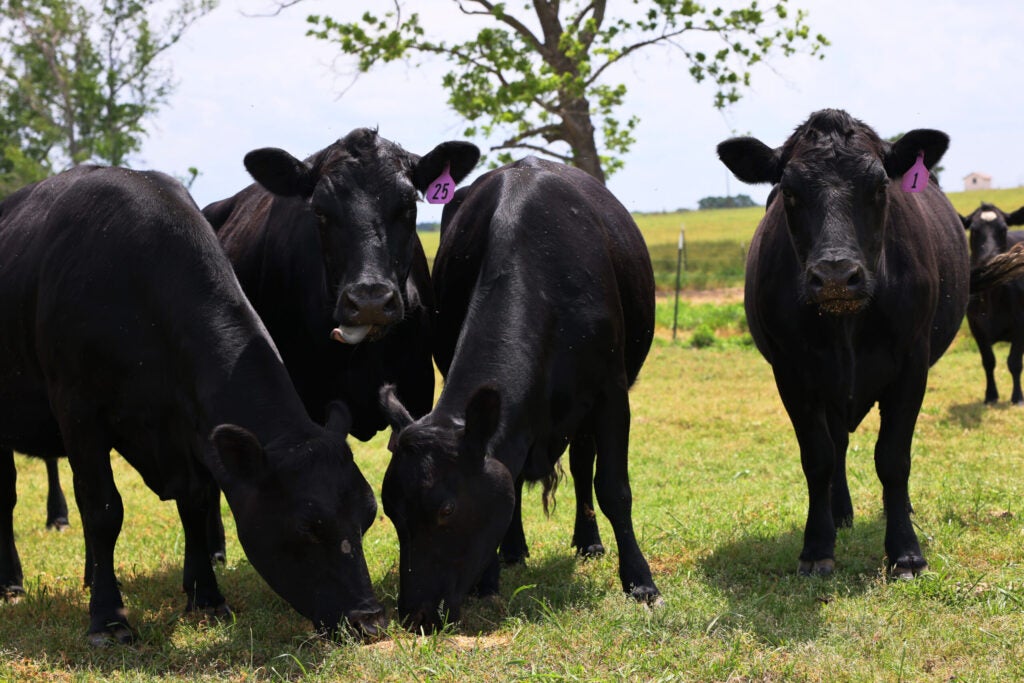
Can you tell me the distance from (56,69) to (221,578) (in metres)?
26.0

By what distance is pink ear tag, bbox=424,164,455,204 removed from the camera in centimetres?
616

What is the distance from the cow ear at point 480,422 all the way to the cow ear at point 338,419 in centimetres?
55

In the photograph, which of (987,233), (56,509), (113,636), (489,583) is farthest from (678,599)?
(987,233)

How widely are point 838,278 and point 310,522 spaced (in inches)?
104

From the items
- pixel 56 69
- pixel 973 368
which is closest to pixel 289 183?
pixel 973 368

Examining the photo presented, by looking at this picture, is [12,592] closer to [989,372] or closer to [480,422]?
[480,422]

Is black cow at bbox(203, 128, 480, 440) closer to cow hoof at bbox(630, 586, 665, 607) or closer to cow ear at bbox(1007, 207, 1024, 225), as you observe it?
cow hoof at bbox(630, 586, 665, 607)

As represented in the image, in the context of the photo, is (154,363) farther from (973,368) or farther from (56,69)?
(56,69)

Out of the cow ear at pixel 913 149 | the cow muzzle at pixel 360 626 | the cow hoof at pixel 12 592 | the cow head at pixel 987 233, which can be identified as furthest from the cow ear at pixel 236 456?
the cow head at pixel 987 233

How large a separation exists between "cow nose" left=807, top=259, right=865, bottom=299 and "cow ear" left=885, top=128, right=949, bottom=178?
106 cm

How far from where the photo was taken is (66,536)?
848 centimetres

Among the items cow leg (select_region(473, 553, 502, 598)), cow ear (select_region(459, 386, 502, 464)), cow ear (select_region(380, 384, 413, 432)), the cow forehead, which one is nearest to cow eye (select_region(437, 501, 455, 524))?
cow ear (select_region(459, 386, 502, 464))

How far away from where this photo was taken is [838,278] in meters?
5.08

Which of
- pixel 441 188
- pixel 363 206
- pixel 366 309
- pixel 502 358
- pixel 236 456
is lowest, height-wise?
pixel 236 456
